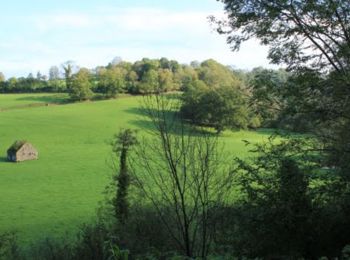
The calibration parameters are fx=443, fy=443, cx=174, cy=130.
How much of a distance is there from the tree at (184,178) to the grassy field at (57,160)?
2958 mm

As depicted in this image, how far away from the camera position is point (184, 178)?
7.74m

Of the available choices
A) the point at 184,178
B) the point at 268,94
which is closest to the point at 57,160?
the point at 268,94

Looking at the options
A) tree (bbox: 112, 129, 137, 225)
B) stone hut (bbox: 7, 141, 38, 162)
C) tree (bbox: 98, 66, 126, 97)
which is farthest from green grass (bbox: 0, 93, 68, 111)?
tree (bbox: 112, 129, 137, 225)

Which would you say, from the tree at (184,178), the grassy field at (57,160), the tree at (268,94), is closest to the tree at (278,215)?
the tree at (184,178)

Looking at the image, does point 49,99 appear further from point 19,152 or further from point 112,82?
point 19,152

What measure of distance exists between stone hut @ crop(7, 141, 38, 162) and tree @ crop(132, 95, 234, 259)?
47855 millimetres

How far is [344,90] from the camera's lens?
27.5 ft

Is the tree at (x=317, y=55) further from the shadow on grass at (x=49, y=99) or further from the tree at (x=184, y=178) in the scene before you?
the shadow on grass at (x=49, y=99)

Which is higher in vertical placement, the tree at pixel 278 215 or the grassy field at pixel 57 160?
the tree at pixel 278 215

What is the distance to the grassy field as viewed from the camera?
99.7ft

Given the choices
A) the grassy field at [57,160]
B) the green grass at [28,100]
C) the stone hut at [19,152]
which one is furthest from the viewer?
the green grass at [28,100]

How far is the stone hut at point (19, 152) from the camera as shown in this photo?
2093 inches

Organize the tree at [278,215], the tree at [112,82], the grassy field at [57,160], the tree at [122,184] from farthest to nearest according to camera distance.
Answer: the tree at [112,82] → the grassy field at [57,160] → the tree at [122,184] → the tree at [278,215]

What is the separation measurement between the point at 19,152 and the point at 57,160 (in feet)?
14.9
